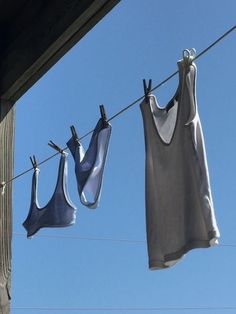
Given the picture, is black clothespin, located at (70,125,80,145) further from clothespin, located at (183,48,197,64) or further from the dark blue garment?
clothespin, located at (183,48,197,64)

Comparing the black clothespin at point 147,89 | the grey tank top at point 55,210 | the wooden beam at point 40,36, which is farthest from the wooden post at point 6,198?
the black clothespin at point 147,89

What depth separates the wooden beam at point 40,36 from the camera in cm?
191

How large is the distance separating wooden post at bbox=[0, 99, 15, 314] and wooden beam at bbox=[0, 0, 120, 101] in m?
0.07

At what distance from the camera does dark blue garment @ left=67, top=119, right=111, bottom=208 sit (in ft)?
6.79

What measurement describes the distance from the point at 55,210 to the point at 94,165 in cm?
30

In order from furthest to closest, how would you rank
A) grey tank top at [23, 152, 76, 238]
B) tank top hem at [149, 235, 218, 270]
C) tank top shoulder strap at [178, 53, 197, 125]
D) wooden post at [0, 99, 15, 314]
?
grey tank top at [23, 152, 76, 238] < wooden post at [0, 99, 15, 314] < tank top shoulder strap at [178, 53, 197, 125] < tank top hem at [149, 235, 218, 270]

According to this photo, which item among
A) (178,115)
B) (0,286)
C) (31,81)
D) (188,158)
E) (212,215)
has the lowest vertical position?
(0,286)

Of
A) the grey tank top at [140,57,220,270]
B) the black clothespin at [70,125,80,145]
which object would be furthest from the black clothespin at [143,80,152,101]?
the black clothespin at [70,125,80,145]

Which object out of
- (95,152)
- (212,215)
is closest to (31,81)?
(95,152)

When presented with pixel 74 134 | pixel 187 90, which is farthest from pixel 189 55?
pixel 74 134

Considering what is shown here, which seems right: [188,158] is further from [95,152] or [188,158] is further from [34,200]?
[34,200]

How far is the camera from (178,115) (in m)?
1.64

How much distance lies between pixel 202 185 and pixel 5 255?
0.90m

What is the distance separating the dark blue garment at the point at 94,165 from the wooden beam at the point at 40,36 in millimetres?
280
